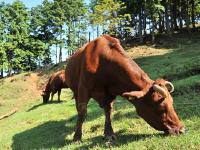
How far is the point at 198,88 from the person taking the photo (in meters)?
17.3

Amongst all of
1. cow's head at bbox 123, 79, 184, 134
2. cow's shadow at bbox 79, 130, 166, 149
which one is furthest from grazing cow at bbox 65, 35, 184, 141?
cow's shadow at bbox 79, 130, 166, 149

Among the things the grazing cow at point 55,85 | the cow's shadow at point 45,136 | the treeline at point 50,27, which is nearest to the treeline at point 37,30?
the treeline at point 50,27

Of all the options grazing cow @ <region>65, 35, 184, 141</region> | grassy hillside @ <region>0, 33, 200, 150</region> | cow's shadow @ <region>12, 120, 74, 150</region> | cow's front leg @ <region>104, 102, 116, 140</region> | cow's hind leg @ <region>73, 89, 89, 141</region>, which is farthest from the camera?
cow's shadow @ <region>12, 120, 74, 150</region>

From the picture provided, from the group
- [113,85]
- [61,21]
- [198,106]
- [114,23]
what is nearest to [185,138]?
[113,85]

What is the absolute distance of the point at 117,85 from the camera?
12289mm

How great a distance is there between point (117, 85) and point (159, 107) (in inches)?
68.9

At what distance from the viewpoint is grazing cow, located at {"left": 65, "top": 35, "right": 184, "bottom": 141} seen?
1095 centimetres

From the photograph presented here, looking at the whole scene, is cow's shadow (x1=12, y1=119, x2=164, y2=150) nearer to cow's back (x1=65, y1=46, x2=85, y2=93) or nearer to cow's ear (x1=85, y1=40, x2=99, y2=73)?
cow's back (x1=65, y1=46, x2=85, y2=93)

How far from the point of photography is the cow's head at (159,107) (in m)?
10.8

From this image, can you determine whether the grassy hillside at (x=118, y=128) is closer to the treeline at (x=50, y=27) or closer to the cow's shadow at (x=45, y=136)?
the cow's shadow at (x=45, y=136)

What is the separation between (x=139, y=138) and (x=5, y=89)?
131 ft

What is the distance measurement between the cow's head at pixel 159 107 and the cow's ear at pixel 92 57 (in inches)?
76.0

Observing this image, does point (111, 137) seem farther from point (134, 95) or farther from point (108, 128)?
point (134, 95)

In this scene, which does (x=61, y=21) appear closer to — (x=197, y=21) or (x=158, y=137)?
(x=197, y=21)
